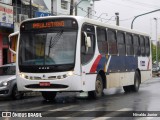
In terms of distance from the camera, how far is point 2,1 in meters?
30.1

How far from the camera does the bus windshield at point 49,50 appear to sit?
1491 centimetres

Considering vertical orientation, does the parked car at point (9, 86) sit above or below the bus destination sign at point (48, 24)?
below

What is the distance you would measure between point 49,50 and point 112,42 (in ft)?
13.0

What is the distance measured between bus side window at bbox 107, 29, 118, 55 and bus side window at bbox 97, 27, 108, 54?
450 millimetres

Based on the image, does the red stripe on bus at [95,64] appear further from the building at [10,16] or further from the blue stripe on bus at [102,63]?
the building at [10,16]

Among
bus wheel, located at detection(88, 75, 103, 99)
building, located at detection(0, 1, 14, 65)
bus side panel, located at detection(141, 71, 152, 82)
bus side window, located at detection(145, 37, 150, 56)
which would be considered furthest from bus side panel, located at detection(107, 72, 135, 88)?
building, located at detection(0, 1, 14, 65)

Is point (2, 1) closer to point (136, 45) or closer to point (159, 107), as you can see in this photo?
point (136, 45)

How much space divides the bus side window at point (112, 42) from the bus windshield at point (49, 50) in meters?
3.24

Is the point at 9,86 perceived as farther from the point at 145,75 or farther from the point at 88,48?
the point at 145,75

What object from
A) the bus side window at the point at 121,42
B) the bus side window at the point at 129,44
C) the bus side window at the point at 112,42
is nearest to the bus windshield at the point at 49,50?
the bus side window at the point at 112,42

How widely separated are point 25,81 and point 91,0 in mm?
32597

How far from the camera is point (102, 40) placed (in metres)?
17.2

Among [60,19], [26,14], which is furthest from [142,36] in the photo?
[26,14]

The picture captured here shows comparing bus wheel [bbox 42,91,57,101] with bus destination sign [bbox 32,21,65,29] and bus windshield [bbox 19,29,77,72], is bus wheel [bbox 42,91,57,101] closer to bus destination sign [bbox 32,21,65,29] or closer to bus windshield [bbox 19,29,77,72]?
bus windshield [bbox 19,29,77,72]
